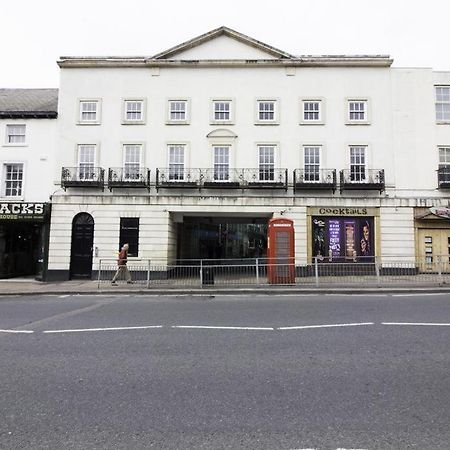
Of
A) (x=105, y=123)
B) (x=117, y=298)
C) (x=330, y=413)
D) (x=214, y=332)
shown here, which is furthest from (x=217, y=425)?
(x=105, y=123)

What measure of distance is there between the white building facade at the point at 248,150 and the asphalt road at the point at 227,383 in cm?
1141

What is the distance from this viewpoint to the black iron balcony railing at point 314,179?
18.9 m

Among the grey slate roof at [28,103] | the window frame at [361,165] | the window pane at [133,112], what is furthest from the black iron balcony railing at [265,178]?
the grey slate roof at [28,103]

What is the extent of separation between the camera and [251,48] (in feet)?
65.6

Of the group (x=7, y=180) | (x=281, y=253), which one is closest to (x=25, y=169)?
(x=7, y=180)

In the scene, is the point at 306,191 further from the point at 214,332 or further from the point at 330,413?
the point at 330,413

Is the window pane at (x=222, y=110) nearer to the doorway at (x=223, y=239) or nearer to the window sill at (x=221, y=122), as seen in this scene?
the window sill at (x=221, y=122)

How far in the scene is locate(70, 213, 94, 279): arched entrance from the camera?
62.1 feet

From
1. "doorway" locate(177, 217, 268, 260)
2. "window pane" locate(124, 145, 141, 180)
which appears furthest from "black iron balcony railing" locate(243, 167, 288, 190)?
"window pane" locate(124, 145, 141, 180)

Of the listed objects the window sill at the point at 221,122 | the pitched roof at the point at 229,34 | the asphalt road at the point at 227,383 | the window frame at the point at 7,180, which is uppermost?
the pitched roof at the point at 229,34

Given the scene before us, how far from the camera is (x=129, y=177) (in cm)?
1934

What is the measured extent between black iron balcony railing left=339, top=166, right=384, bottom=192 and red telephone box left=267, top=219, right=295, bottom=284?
5286mm

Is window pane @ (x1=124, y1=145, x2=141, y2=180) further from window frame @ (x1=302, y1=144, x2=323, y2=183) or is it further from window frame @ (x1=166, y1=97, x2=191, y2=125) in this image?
window frame @ (x1=302, y1=144, x2=323, y2=183)

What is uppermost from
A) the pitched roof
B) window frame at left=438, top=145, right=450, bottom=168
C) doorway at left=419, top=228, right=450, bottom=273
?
the pitched roof
